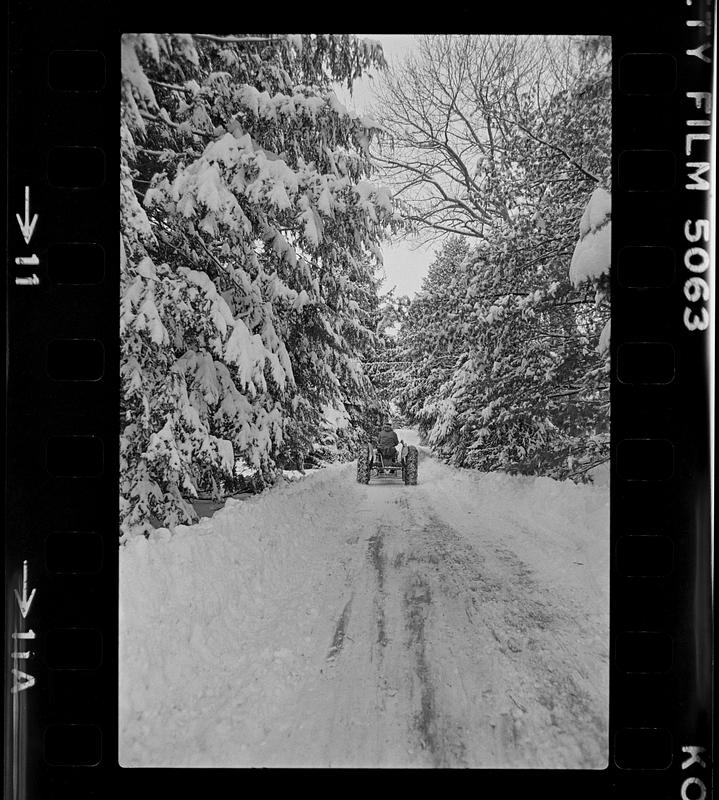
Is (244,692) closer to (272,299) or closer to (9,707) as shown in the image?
(9,707)

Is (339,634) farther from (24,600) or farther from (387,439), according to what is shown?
(24,600)

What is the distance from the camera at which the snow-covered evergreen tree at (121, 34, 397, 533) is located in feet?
4.55

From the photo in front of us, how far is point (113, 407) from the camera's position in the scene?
1359mm

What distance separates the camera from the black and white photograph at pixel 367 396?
136 centimetres

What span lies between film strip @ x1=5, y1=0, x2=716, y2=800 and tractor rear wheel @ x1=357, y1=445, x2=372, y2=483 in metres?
1.03

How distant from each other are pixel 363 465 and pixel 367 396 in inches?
13.6

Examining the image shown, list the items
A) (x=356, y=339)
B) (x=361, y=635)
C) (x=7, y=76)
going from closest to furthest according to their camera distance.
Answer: (x=7, y=76), (x=361, y=635), (x=356, y=339)

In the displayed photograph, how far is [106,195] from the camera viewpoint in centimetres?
136

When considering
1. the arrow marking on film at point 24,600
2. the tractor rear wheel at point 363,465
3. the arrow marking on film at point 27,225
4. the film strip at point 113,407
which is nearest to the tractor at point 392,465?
the tractor rear wheel at point 363,465

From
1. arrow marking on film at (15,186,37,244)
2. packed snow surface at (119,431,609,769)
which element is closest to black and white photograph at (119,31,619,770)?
packed snow surface at (119,431,609,769)

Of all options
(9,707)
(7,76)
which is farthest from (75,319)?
(9,707)

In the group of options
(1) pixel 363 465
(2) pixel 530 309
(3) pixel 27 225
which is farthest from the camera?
(1) pixel 363 465

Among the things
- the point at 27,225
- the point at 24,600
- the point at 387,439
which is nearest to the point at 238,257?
the point at 27,225

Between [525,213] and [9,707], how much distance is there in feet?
9.73
